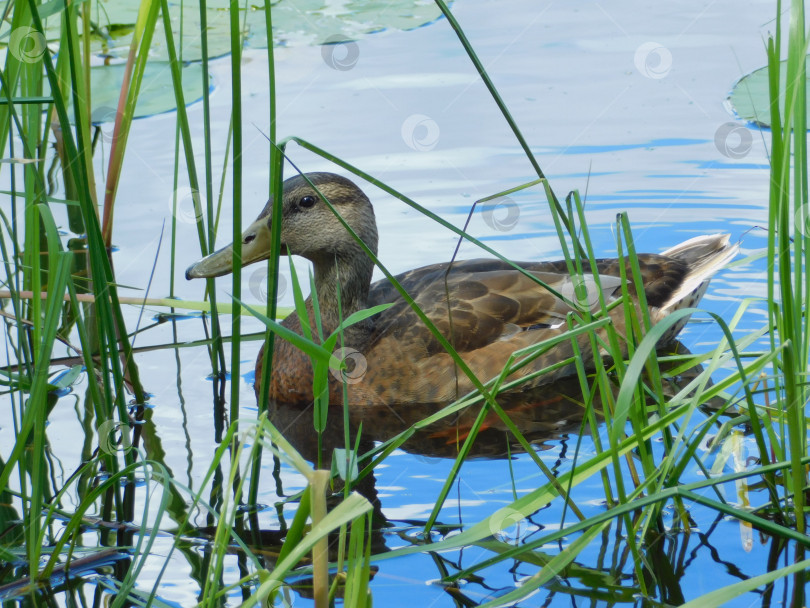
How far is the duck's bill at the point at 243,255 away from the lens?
4312mm

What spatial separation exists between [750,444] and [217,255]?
7.03 ft

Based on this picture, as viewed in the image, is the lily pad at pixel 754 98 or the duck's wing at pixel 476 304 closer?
the duck's wing at pixel 476 304

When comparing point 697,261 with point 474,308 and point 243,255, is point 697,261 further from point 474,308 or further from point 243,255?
point 243,255

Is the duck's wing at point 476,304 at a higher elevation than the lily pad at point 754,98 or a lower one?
lower

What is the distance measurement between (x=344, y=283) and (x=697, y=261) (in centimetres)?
173

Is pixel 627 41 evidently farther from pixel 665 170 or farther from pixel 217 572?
pixel 217 572

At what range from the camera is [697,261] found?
522 centimetres

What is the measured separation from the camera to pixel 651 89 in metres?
7.19

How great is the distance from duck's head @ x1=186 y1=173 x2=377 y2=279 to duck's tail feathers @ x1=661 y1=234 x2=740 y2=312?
1.47m

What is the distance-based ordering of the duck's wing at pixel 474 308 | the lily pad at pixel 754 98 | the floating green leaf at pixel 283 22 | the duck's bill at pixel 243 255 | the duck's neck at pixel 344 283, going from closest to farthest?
the duck's bill at pixel 243 255
the duck's wing at pixel 474 308
the duck's neck at pixel 344 283
the lily pad at pixel 754 98
the floating green leaf at pixel 283 22

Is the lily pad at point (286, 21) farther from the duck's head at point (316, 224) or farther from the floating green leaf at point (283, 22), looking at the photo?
the duck's head at point (316, 224)

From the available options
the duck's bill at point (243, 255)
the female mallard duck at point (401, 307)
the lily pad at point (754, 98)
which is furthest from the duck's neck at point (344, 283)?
the lily pad at point (754, 98)

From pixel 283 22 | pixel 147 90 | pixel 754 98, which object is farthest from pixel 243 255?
pixel 283 22

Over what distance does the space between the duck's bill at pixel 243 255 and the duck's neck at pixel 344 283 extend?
1.30 ft
